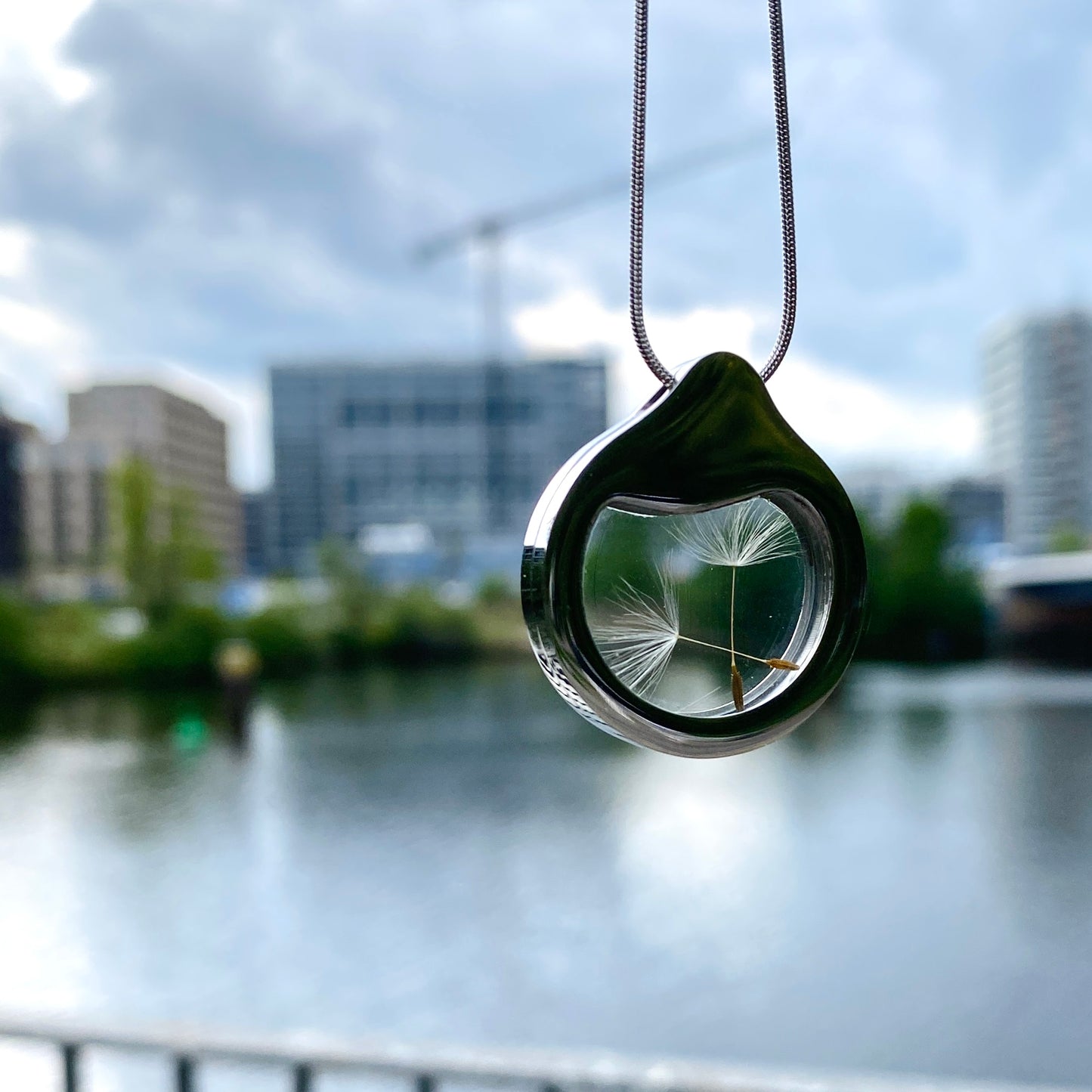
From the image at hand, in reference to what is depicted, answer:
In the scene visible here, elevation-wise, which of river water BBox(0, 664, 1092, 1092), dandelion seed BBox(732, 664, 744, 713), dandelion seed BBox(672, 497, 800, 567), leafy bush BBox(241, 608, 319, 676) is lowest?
river water BBox(0, 664, 1092, 1092)

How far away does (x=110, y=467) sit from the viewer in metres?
18.9

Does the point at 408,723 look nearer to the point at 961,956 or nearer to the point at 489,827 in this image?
the point at 489,827

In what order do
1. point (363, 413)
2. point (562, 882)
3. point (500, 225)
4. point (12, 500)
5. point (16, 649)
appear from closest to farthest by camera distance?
point (562, 882), point (16, 649), point (12, 500), point (363, 413), point (500, 225)

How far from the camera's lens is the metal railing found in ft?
5.25

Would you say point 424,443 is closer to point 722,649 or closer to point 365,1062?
point 365,1062

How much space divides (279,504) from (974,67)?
16.0 metres

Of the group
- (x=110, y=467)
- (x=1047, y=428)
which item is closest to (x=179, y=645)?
(x=110, y=467)

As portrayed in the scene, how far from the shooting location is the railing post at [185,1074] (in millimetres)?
1662

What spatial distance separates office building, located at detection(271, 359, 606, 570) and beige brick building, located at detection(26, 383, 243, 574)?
1562 millimetres

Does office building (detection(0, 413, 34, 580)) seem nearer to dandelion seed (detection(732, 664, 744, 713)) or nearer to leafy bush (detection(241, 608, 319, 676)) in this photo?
leafy bush (detection(241, 608, 319, 676))

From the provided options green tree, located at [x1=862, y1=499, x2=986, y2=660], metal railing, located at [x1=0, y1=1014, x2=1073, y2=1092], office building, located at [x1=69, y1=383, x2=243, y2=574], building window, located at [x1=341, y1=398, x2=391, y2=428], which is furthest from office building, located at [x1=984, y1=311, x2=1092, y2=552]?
metal railing, located at [x1=0, y1=1014, x2=1073, y2=1092]

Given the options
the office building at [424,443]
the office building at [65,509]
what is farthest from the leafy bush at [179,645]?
the office building at [424,443]

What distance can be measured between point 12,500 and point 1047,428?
16.9m

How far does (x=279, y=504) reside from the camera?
76.5ft
